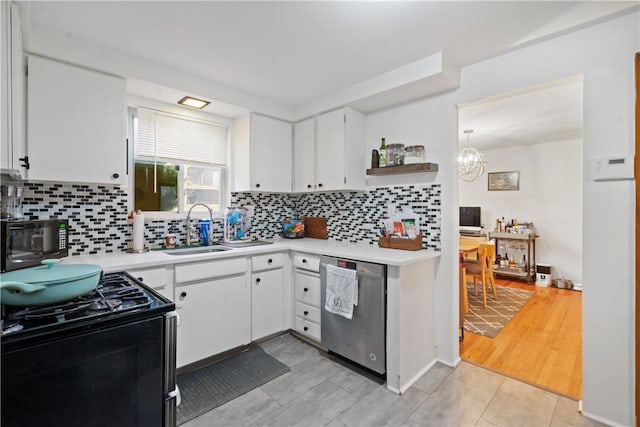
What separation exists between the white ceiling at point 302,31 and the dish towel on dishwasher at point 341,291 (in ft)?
Result: 5.27

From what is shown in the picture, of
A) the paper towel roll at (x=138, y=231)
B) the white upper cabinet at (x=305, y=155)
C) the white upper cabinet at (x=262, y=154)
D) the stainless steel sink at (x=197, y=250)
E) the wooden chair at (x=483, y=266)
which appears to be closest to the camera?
the paper towel roll at (x=138, y=231)

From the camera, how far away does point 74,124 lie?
6.33 ft

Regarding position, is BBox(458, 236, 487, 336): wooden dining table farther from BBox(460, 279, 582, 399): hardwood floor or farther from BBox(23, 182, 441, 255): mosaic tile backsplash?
BBox(23, 182, 441, 255): mosaic tile backsplash

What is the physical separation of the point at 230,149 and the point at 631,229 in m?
3.17

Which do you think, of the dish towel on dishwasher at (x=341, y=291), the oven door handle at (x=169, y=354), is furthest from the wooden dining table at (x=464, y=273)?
the oven door handle at (x=169, y=354)

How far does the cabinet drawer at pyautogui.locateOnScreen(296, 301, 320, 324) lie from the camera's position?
2555 mm

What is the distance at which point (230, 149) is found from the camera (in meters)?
3.15

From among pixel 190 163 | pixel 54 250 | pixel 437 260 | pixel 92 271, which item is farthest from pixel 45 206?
pixel 437 260

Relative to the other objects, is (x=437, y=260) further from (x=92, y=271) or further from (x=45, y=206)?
(x=45, y=206)

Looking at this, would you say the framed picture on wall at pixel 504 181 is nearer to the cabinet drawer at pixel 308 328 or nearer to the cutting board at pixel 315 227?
the cutting board at pixel 315 227

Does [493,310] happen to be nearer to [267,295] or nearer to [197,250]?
[267,295]

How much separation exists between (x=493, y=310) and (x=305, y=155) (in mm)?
2947

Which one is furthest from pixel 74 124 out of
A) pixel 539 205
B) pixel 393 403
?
pixel 539 205

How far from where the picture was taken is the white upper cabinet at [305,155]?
3.09 meters
